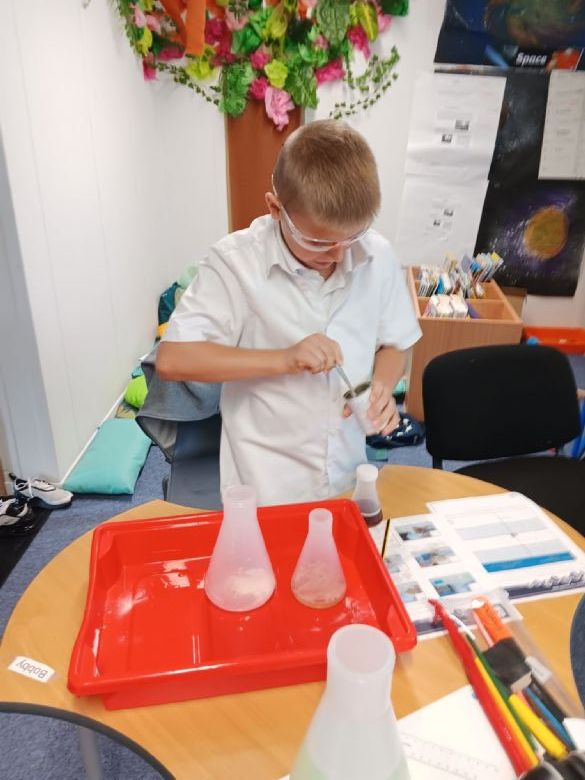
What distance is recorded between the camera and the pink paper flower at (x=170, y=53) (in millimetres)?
3036

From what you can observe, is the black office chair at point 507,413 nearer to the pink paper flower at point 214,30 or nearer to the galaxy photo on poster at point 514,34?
the galaxy photo on poster at point 514,34

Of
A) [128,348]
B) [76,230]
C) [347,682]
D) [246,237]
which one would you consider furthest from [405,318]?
[128,348]

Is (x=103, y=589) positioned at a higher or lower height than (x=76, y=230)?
lower

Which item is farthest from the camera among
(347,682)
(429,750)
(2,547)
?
(2,547)

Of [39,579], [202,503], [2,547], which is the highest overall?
[39,579]

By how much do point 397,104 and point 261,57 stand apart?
0.76 metres

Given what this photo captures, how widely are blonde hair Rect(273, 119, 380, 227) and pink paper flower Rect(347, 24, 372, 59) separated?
7.92ft

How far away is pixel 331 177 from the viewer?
88cm

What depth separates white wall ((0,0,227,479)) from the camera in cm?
186

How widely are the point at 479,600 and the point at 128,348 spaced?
94.7 inches

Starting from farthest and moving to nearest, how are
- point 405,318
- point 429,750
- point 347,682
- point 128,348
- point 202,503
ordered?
point 128,348 → point 202,503 → point 405,318 → point 429,750 → point 347,682

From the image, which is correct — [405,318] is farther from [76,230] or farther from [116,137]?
[116,137]

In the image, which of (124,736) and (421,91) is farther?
(421,91)

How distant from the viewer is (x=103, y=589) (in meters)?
0.84
